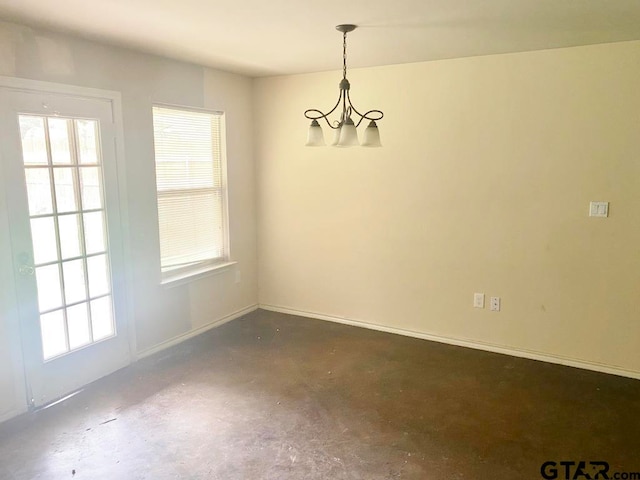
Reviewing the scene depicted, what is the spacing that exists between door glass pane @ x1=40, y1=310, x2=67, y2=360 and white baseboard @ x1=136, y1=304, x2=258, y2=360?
2.20ft

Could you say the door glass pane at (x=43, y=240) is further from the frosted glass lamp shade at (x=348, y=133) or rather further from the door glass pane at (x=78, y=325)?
the frosted glass lamp shade at (x=348, y=133)

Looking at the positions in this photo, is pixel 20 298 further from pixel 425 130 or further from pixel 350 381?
pixel 425 130

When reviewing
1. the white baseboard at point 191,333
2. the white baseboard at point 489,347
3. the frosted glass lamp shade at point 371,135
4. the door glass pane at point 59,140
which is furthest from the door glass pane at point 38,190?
the white baseboard at point 489,347

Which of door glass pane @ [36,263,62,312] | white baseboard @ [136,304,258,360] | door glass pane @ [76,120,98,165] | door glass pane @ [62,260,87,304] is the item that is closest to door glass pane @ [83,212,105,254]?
door glass pane @ [62,260,87,304]

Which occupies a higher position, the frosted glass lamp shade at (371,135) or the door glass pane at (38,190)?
the frosted glass lamp shade at (371,135)

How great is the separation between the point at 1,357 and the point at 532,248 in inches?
146

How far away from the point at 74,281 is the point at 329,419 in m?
1.94

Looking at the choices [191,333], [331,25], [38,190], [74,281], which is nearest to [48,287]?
[74,281]

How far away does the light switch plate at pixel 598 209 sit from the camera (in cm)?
342

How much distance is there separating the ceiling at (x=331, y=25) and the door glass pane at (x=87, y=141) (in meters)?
0.56

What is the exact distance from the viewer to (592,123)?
11.1 feet

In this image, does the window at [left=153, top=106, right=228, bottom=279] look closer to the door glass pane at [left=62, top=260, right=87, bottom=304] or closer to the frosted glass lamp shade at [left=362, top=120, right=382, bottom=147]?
the door glass pane at [left=62, top=260, right=87, bottom=304]

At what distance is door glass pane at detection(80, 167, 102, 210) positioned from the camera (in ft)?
10.7

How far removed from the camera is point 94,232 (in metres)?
3.36
